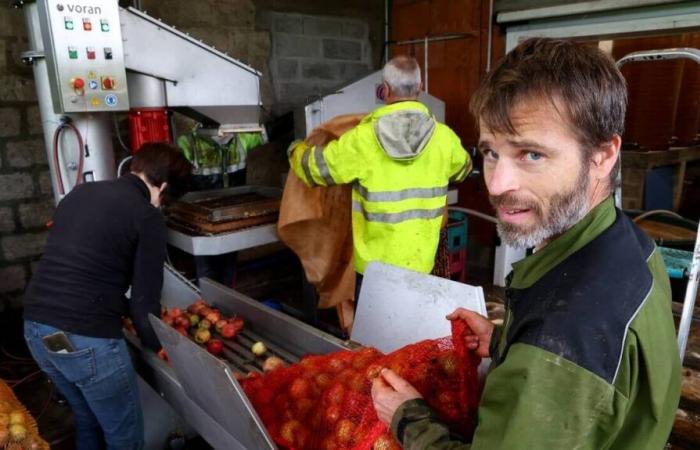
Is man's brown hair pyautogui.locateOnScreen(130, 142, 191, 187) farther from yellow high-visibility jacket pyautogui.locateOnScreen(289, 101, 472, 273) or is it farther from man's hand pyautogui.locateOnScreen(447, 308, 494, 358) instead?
man's hand pyautogui.locateOnScreen(447, 308, 494, 358)

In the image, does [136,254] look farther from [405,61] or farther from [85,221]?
[405,61]

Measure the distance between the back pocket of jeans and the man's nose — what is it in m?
1.52

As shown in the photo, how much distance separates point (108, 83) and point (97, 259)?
0.80 meters

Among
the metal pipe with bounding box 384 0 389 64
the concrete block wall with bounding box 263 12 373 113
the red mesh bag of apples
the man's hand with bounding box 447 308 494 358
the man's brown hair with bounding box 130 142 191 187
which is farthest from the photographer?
the metal pipe with bounding box 384 0 389 64

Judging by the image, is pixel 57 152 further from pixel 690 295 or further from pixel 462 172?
pixel 690 295

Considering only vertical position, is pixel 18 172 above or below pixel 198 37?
below

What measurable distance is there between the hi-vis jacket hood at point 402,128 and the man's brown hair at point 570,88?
55.6 inches

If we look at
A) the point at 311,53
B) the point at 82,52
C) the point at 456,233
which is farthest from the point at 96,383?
the point at 311,53

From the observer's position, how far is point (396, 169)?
7.61 ft

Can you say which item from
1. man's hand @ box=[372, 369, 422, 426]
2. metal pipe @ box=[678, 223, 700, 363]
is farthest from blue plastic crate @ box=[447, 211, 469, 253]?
man's hand @ box=[372, 369, 422, 426]

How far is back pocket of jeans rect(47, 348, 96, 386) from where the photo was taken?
1.68 m

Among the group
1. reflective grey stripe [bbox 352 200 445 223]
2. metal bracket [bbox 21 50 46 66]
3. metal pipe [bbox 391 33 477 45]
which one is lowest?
reflective grey stripe [bbox 352 200 445 223]

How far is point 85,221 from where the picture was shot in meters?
1.65

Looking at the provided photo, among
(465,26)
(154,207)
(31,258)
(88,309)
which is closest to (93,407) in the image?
(88,309)
